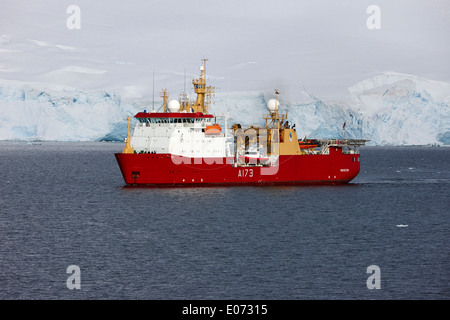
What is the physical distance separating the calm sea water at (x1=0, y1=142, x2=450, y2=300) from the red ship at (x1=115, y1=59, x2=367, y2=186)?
4.43 feet

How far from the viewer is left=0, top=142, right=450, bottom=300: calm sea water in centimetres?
1929

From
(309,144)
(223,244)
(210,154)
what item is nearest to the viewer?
(223,244)

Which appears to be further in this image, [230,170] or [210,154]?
[230,170]

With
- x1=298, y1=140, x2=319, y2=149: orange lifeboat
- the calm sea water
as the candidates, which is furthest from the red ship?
x1=298, y1=140, x2=319, y2=149: orange lifeboat

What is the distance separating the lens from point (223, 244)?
84.0 feet

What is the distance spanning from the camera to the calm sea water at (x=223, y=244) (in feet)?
63.3

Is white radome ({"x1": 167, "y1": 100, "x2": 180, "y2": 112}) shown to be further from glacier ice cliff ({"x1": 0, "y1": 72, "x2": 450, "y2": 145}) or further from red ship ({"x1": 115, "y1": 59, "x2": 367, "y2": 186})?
glacier ice cliff ({"x1": 0, "y1": 72, "x2": 450, "y2": 145})

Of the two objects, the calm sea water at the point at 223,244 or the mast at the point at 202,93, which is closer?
the calm sea water at the point at 223,244

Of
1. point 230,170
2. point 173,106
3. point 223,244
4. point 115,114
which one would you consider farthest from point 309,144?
point 115,114

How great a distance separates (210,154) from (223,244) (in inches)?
724

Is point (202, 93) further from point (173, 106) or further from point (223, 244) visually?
point (223, 244)

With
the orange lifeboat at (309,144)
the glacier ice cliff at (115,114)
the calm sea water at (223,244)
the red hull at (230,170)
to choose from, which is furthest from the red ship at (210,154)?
the glacier ice cliff at (115,114)

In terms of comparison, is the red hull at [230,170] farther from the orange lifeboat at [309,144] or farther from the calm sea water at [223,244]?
the orange lifeboat at [309,144]

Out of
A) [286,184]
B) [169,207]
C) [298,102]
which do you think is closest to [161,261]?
[169,207]
